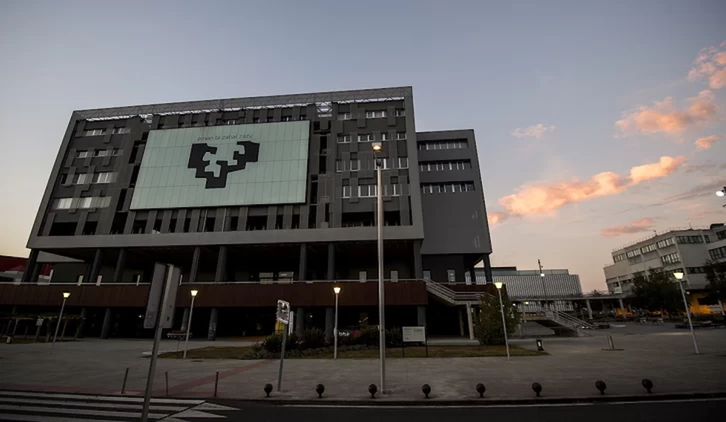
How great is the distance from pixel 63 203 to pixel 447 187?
196 ft

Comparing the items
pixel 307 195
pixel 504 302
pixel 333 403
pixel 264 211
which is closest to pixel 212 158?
pixel 264 211

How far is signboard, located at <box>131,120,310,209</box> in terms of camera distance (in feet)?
155

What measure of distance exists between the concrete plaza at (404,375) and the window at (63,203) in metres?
37.6

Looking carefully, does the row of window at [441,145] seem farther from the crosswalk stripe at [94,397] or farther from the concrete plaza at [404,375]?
the crosswalk stripe at [94,397]

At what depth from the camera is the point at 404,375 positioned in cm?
1567

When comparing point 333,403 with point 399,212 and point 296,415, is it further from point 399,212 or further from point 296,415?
point 399,212

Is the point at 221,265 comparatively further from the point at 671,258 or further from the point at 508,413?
the point at 671,258

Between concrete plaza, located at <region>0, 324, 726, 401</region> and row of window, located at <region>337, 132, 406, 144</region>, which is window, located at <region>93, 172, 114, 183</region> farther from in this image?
concrete plaza, located at <region>0, 324, 726, 401</region>

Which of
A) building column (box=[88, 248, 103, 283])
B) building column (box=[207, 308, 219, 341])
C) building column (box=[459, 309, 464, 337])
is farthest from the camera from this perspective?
building column (box=[88, 248, 103, 283])

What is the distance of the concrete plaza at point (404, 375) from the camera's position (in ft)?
38.6

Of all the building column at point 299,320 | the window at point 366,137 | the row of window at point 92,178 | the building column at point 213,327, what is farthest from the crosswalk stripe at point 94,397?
the row of window at point 92,178

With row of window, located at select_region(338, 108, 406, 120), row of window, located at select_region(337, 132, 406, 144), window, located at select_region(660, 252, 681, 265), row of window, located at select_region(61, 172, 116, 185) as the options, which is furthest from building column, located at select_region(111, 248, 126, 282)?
window, located at select_region(660, 252, 681, 265)

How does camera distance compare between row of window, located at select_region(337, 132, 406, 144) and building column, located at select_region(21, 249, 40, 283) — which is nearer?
building column, located at select_region(21, 249, 40, 283)

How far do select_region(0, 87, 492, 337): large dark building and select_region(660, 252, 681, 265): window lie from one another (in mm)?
77200
